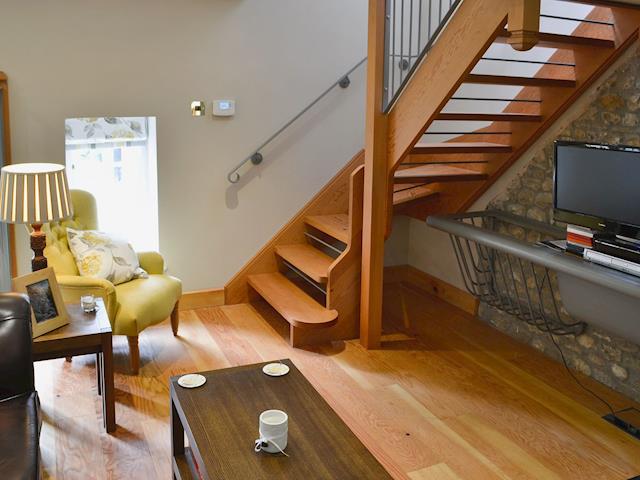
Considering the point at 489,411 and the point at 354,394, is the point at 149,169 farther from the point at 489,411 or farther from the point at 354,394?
the point at 489,411

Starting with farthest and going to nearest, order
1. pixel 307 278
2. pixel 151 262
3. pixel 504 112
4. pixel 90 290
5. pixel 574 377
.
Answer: pixel 307 278
pixel 151 262
pixel 504 112
pixel 574 377
pixel 90 290

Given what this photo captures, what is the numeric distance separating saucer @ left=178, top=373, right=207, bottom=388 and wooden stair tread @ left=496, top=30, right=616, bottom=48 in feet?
6.76

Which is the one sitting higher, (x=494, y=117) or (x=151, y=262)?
(x=494, y=117)

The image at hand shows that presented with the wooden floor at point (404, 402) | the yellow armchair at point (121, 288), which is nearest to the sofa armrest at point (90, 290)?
the yellow armchair at point (121, 288)

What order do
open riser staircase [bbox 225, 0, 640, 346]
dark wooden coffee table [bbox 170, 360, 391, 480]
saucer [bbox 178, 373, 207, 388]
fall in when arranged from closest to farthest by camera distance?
dark wooden coffee table [bbox 170, 360, 391, 480] → saucer [bbox 178, 373, 207, 388] → open riser staircase [bbox 225, 0, 640, 346]

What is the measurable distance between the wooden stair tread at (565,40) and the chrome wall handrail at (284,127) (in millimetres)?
1843

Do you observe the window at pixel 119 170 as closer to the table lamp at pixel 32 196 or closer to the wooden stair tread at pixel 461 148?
the table lamp at pixel 32 196

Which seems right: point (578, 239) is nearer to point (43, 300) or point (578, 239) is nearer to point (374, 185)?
point (374, 185)

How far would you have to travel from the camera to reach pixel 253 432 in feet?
8.20

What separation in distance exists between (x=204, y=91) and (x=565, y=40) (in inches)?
94.4

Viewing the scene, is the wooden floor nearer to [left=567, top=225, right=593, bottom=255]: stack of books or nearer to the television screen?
[left=567, top=225, right=593, bottom=255]: stack of books

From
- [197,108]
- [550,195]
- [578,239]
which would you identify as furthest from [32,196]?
[550,195]

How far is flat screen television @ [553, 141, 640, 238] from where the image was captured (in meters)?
3.21

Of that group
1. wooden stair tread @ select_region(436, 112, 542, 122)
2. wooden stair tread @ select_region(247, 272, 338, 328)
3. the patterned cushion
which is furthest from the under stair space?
wooden stair tread @ select_region(436, 112, 542, 122)
